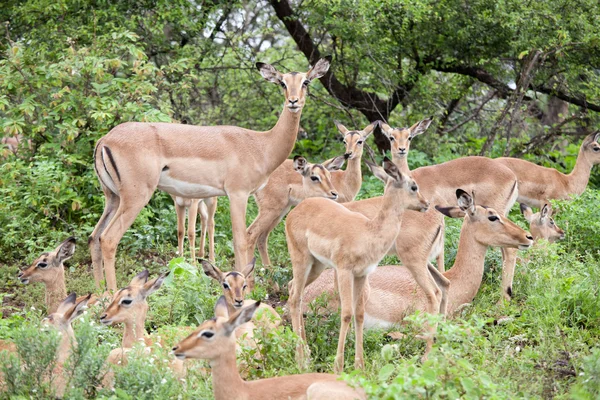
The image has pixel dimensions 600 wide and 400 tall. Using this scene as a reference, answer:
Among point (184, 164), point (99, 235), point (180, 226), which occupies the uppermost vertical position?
point (184, 164)

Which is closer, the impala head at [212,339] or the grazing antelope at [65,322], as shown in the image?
the impala head at [212,339]

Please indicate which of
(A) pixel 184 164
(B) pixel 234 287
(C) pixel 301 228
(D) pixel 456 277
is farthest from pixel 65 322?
(D) pixel 456 277

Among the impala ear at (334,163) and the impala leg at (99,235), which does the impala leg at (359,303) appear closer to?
the impala leg at (99,235)

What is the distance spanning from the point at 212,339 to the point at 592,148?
729 cm

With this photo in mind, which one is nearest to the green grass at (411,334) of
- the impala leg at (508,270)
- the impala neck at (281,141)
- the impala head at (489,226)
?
the impala leg at (508,270)

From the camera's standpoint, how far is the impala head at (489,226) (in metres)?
7.21

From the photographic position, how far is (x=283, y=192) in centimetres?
920

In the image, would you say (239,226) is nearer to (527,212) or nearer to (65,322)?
(65,322)

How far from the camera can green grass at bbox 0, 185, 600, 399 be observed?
4.71 metres

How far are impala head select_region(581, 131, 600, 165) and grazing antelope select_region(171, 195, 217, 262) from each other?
4.46m

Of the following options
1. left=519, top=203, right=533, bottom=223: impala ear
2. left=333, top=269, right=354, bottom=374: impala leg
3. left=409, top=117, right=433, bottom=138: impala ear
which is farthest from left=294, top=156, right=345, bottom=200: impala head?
left=333, top=269, right=354, bottom=374: impala leg

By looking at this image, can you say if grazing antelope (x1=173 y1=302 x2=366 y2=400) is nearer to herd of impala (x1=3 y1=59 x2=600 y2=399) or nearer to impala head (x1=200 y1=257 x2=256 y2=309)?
herd of impala (x1=3 y1=59 x2=600 y2=399)

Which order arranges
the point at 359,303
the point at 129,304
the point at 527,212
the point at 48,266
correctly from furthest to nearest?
the point at 527,212 → the point at 48,266 → the point at 359,303 → the point at 129,304

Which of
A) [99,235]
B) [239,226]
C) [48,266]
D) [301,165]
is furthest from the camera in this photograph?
[301,165]
